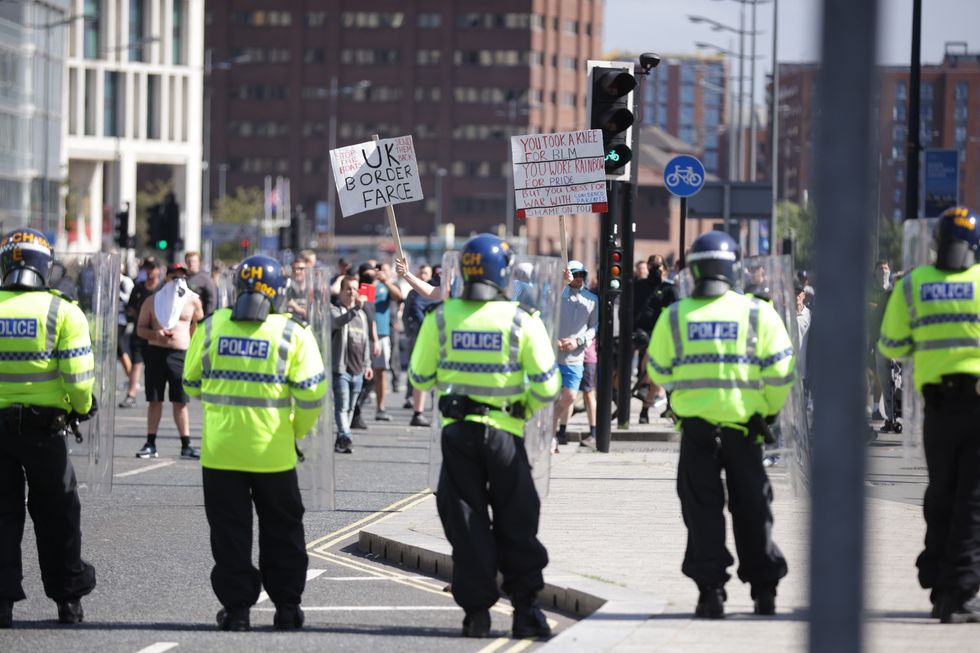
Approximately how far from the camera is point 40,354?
8.20 m

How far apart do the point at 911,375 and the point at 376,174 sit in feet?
21.6

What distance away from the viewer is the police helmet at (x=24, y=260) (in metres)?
8.30

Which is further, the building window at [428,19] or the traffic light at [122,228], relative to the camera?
the building window at [428,19]

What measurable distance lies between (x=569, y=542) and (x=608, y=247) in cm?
758

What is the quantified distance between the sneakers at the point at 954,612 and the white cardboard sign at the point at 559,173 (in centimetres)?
791

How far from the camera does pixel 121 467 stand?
15.5 meters

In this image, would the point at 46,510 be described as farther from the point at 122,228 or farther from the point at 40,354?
the point at 122,228

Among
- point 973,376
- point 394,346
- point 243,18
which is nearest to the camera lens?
point 973,376

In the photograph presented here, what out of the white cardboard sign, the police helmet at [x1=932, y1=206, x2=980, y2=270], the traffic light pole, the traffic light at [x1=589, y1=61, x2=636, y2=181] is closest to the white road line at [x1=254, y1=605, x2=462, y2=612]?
the police helmet at [x1=932, y1=206, x2=980, y2=270]

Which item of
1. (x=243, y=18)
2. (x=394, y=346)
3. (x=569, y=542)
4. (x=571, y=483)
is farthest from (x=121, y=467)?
(x=243, y=18)

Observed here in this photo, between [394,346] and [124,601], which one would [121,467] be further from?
[394,346]

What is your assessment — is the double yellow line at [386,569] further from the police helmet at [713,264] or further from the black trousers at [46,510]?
the black trousers at [46,510]

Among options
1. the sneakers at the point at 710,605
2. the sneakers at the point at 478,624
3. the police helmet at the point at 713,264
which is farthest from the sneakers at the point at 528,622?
the police helmet at the point at 713,264

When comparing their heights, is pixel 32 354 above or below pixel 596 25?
below
